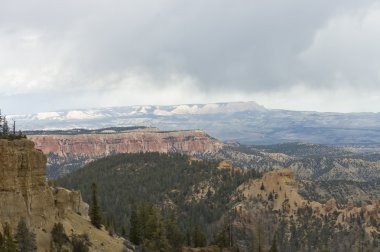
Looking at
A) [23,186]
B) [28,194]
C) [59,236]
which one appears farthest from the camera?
[59,236]

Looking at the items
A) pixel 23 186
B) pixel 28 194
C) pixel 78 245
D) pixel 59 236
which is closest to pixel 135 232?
pixel 78 245

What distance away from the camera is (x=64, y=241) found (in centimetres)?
7819

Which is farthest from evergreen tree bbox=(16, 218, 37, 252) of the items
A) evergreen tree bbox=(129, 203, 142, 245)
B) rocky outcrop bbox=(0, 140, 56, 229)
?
evergreen tree bbox=(129, 203, 142, 245)

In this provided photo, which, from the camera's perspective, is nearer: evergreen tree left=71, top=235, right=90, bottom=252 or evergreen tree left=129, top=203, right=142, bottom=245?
evergreen tree left=71, top=235, right=90, bottom=252

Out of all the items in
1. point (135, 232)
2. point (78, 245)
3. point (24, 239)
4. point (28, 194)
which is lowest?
point (135, 232)

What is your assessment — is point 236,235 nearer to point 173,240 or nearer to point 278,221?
point 278,221

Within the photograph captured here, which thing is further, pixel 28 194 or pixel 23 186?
pixel 28 194

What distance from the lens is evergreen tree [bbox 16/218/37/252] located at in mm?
68438

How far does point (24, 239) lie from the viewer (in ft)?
226

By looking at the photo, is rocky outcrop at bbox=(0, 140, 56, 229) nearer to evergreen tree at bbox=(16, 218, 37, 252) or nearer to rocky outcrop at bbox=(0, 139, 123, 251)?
rocky outcrop at bbox=(0, 139, 123, 251)

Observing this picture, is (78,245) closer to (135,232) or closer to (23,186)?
(23,186)

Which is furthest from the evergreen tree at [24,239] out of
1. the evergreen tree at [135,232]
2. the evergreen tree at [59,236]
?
the evergreen tree at [135,232]

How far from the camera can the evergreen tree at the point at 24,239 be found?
225 ft

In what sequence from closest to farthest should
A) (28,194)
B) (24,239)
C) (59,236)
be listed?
(24,239) → (28,194) → (59,236)
